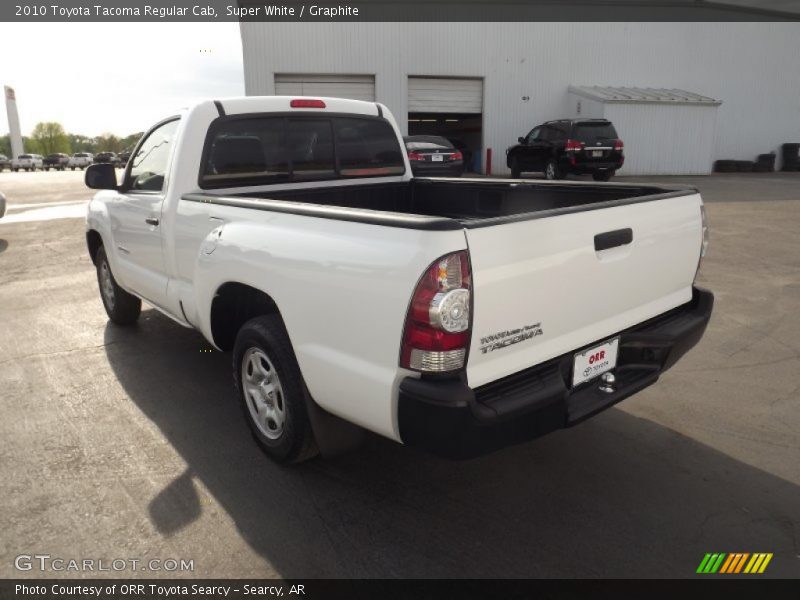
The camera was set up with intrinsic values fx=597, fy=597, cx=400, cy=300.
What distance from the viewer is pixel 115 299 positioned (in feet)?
17.7

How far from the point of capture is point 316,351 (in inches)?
99.9

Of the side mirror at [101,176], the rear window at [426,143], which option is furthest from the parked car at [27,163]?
the side mirror at [101,176]

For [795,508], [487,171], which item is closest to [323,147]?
[795,508]

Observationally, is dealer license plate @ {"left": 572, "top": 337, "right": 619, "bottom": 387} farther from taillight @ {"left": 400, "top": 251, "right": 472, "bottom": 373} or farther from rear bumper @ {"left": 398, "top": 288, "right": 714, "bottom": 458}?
taillight @ {"left": 400, "top": 251, "right": 472, "bottom": 373}

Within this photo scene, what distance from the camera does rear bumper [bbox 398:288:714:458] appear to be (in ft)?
6.99

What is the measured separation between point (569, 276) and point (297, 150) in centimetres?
241

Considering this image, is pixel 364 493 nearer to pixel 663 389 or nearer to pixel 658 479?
pixel 658 479

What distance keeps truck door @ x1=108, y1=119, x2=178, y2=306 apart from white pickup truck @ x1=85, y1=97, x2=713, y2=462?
0.03m

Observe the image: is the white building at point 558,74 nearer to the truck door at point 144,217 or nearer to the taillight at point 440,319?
the truck door at point 144,217

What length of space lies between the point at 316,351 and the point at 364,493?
84 cm

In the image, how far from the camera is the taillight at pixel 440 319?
207 cm

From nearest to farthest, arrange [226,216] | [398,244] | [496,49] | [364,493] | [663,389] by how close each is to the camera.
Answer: [398,244] → [364,493] → [226,216] → [663,389] → [496,49]

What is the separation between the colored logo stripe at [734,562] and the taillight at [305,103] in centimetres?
352

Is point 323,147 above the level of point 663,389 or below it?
above
